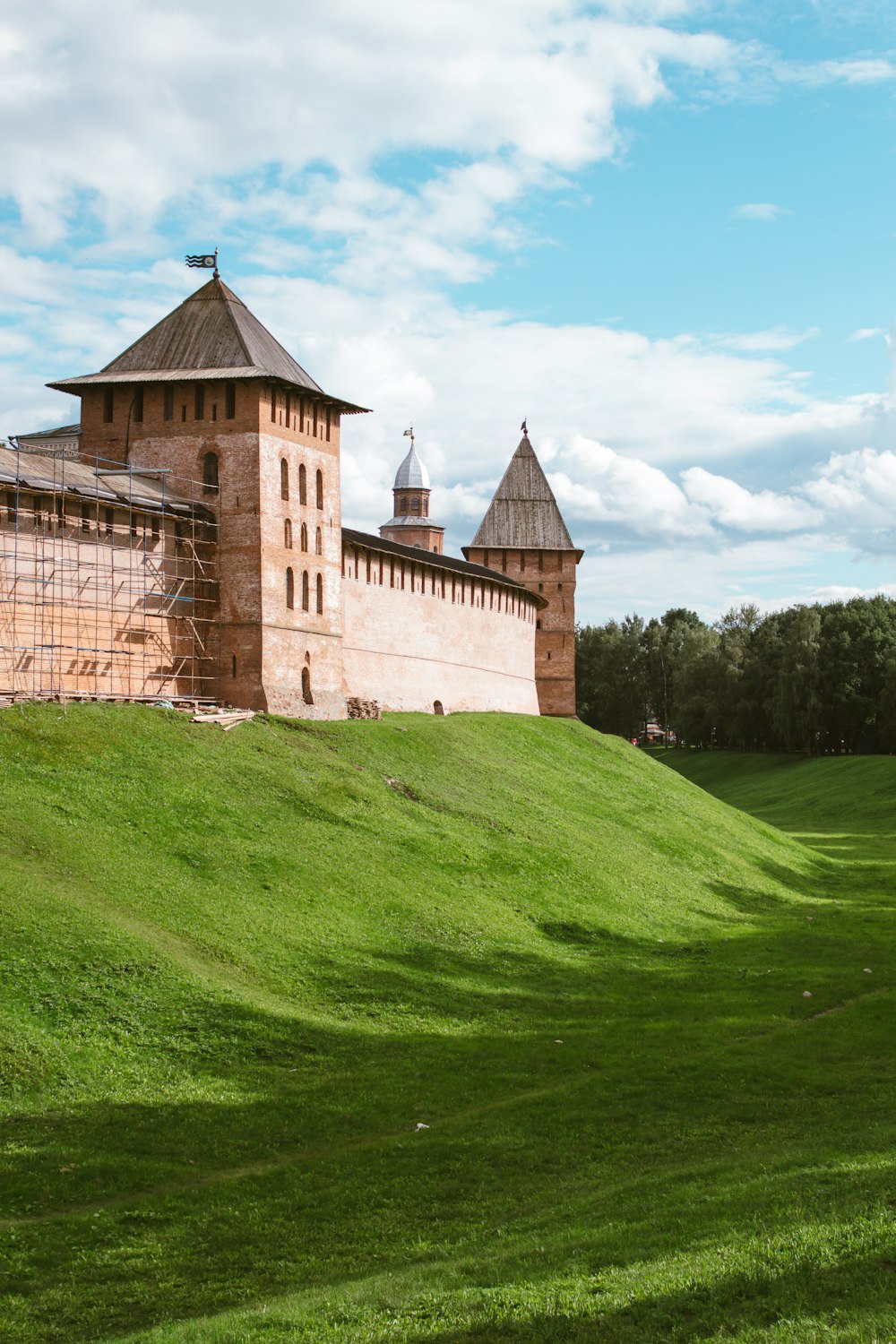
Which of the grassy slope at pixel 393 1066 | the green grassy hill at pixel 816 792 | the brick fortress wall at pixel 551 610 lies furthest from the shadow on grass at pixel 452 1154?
the brick fortress wall at pixel 551 610

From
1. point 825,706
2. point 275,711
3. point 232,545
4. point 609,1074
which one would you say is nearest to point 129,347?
point 232,545

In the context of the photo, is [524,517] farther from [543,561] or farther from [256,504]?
[256,504]

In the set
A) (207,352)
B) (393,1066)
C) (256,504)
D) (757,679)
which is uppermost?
(207,352)

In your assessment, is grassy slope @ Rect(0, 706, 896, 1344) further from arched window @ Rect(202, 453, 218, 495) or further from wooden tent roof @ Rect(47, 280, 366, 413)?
wooden tent roof @ Rect(47, 280, 366, 413)

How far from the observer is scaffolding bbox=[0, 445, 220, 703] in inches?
1083

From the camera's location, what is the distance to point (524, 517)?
59.1 meters

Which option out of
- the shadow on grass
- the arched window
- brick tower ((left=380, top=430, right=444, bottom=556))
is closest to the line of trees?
brick tower ((left=380, top=430, right=444, bottom=556))

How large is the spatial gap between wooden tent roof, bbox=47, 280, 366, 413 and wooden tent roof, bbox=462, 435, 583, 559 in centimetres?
2277

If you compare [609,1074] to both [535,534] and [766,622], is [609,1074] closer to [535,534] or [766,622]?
[535,534]

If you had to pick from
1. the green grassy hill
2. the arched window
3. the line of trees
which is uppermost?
the arched window

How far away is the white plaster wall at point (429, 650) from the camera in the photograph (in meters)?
38.9

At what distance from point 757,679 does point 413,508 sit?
942 inches

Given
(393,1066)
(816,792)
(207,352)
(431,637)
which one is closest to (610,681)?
(816,792)

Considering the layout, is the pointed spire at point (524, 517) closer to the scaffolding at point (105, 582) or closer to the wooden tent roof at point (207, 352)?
the wooden tent roof at point (207, 352)
